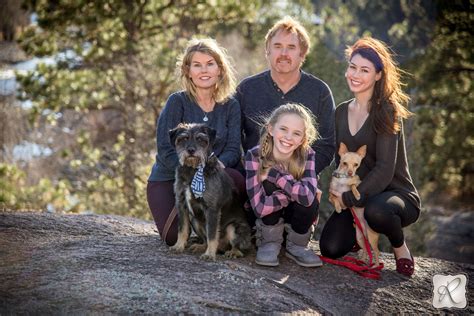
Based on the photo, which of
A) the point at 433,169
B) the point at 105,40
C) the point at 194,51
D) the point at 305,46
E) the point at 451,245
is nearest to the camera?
the point at 194,51

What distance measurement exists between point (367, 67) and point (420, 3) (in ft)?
23.3

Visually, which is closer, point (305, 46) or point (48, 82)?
point (305, 46)

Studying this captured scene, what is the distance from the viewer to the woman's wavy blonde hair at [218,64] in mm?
5145

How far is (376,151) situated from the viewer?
4.94 m

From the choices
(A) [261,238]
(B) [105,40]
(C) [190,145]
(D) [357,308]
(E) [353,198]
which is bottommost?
(D) [357,308]

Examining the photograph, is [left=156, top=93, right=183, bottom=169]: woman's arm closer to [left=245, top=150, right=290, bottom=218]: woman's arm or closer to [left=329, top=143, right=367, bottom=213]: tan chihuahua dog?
[left=245, top=150, right=290, bottom=218]: woman's arm

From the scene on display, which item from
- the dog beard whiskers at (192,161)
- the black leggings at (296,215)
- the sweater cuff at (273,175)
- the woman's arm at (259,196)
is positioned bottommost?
the black leggings at (296,215)

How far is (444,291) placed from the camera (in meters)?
4.80

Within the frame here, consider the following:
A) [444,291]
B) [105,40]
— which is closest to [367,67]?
[444,291]

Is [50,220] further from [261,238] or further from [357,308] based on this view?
[357,308]

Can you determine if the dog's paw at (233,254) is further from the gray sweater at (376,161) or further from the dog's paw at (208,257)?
the gray sweater at (376,161)

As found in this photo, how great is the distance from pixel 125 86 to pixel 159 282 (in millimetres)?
7071

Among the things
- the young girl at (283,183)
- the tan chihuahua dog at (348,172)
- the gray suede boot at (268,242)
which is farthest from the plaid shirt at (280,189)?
the tan chihuahua dog at (348,172)

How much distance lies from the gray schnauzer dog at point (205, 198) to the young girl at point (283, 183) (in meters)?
0.20
